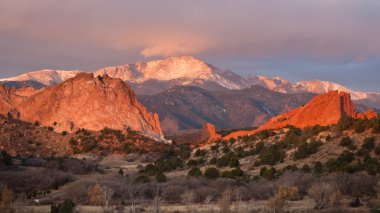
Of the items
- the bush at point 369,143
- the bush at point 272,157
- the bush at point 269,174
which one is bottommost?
the bush at point 269,174

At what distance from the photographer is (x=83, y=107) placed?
12862 centimetres

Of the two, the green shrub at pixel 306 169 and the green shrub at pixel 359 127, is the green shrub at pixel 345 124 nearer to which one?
the green shrub at pixel 359 127

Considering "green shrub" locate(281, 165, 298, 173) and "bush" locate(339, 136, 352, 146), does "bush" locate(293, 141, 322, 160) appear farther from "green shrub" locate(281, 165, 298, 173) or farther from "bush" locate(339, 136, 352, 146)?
"green shrub" locate(281, 165, 298, 173)

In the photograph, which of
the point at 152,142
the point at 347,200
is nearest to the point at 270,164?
the point at 347,200

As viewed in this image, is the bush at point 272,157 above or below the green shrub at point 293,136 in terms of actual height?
below

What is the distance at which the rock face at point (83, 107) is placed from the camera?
414 feet

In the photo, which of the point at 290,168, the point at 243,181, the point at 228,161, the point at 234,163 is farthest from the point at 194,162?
the point at 243,181

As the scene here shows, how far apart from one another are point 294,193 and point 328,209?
5804 millimetres

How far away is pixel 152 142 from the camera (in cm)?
11894

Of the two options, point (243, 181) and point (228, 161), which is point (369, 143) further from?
point (228, 161)

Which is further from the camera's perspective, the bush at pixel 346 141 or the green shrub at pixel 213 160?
the green shrub at pixel 213 160

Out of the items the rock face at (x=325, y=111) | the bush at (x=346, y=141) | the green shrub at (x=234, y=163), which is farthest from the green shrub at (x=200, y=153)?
the bush at (x=346, y=141)

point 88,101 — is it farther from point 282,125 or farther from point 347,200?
point 347,200

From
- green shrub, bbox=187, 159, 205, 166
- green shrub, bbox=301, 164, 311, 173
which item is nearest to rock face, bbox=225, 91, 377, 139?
green shrub, bbox=187, 159, 205, 166
